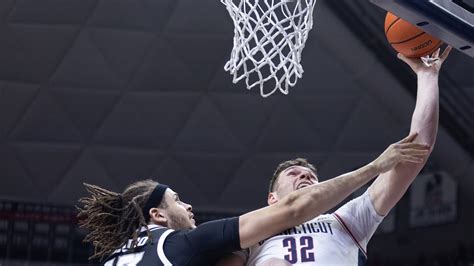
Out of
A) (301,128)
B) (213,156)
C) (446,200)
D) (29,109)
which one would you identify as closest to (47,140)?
(29,109)

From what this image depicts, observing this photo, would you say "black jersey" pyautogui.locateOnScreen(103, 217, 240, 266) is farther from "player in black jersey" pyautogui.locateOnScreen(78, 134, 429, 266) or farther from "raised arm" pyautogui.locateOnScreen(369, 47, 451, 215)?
"raised arm" pyautogui.locateOnScreen(369, 47, 451, 215)

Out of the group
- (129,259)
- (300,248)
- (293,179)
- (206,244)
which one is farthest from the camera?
(293,179)

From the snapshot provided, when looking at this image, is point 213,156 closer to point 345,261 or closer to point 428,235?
point 428,235

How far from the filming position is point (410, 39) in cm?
429

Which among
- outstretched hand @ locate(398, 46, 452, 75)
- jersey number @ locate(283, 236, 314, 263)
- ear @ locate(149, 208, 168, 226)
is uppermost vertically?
outstretched hand @ locate(398, 46, 452, 75)

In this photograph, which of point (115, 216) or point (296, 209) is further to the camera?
point (115, 216)

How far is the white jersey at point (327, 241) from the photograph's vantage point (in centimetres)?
401

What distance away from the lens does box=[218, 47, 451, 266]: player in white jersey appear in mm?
4016

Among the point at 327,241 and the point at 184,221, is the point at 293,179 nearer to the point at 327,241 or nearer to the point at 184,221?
the point at 327,241

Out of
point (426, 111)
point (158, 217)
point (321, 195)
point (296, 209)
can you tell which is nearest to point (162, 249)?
point (158, 217)

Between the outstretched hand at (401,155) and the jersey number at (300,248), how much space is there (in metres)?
0.48

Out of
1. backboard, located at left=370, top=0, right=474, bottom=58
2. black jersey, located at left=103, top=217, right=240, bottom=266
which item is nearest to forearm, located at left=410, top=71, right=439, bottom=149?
backboard, located at left=370, top=0, right=474, bottom=58

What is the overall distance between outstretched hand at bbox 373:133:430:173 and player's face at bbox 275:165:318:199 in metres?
0.47

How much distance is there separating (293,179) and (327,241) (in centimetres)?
40
